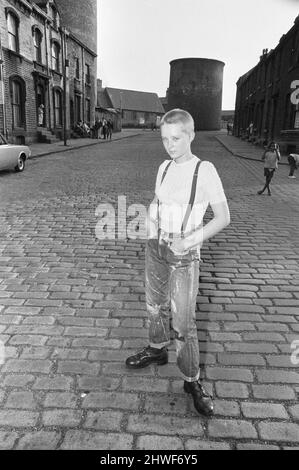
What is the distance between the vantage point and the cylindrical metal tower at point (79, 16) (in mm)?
38906

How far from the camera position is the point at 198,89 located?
6009cm

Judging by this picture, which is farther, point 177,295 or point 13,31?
point 13,31

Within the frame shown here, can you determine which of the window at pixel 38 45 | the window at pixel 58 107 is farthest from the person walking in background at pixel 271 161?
the window at pixel 58 107

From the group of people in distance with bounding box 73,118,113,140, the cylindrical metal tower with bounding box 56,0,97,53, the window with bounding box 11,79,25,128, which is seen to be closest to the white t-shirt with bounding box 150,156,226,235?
the window with bounding box 11,79,25,128

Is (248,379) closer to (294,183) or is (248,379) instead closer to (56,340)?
(56,340)

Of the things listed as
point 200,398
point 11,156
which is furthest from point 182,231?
point 11,156

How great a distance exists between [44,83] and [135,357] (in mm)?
26872

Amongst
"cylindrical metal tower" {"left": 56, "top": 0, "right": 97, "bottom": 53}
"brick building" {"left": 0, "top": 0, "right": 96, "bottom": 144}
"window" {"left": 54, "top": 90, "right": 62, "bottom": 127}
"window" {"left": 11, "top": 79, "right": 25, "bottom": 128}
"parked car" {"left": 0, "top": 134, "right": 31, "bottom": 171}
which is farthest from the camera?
"cylindrical metal tower" {"left": 56, "top": 0, "right": 97, "bottom": 53}

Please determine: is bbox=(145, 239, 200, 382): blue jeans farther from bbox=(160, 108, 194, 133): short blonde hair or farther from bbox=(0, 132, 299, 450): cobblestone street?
bbox=(160, 108, 194, 133): short blonde hair

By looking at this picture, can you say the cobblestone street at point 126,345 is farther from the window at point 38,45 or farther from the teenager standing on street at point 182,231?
the window at point 38,45

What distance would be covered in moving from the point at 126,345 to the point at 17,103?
22.8 m

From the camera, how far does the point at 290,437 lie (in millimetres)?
2381

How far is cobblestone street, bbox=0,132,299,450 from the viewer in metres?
2.43

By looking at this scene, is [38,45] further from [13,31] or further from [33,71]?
[13,31]
